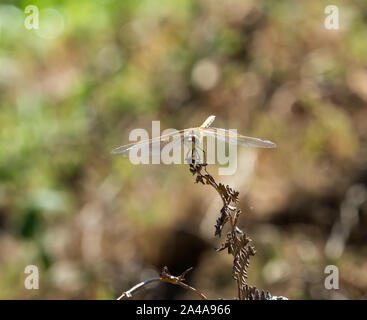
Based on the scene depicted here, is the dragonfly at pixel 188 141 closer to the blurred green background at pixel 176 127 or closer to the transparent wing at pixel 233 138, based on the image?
the transparent wing at pixel 233 138

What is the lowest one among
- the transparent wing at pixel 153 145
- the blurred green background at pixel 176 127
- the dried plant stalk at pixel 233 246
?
the dried plant stalk at pixel 233 246

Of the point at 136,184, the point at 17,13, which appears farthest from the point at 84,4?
the point at 136,184

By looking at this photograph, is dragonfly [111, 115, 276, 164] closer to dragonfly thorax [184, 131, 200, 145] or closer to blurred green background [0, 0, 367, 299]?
dragonfly thorax [184, 131, 200, 145]

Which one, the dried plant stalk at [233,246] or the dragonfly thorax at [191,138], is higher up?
the dragonfly thorax at [191,138]

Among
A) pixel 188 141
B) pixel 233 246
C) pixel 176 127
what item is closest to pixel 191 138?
pixel 188 141

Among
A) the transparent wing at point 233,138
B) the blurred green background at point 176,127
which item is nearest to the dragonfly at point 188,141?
the transparent wing at point 233,138

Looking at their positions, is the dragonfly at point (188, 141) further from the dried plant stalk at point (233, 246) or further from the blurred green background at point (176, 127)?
the blurred green background at point (176, 127)

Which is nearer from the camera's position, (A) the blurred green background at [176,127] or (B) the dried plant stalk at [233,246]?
(B) the dried plant stalk at [233,246]
